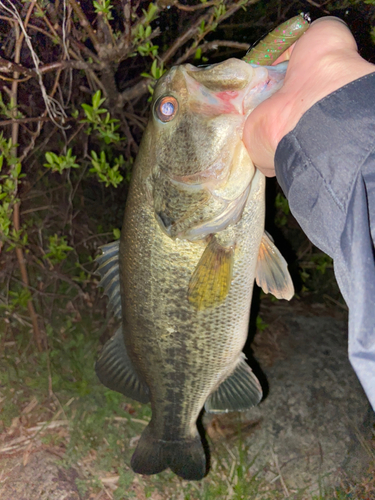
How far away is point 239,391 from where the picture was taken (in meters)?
2.21

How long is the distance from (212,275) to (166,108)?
73 centimetres

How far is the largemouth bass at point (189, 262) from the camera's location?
4.92ft

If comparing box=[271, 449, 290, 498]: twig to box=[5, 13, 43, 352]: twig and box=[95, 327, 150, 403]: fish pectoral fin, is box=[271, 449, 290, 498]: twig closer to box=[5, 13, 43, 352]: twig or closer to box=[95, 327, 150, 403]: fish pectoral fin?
box=[95, 327, 150, 403]: fish pectoral fin

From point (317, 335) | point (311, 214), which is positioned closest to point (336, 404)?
point (317, 335)

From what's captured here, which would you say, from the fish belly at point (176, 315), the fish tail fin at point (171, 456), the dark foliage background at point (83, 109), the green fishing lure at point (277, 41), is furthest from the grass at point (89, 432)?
the green fishing lure at point (277, 41)

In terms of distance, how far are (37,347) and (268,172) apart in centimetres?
278

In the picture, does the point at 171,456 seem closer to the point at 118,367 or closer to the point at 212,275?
the point at 118,367

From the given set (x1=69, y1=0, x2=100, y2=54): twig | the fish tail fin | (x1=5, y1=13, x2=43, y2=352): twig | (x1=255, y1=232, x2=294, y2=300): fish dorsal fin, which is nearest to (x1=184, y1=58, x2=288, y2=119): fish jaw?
(x1=255, y1=232, x2=294, y2=300): fish dorsal fin

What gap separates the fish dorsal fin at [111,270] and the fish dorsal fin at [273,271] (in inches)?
29.7

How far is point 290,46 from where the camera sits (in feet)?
4.48

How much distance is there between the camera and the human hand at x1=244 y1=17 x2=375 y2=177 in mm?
1104

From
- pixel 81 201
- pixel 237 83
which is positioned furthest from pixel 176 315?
pixel 81 201

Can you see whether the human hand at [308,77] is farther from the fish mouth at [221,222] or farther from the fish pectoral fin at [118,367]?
the fish pectoral fin at [118,367]

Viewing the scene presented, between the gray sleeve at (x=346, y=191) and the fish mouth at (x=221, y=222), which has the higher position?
the gray sleeve at (x=346, y=191)
